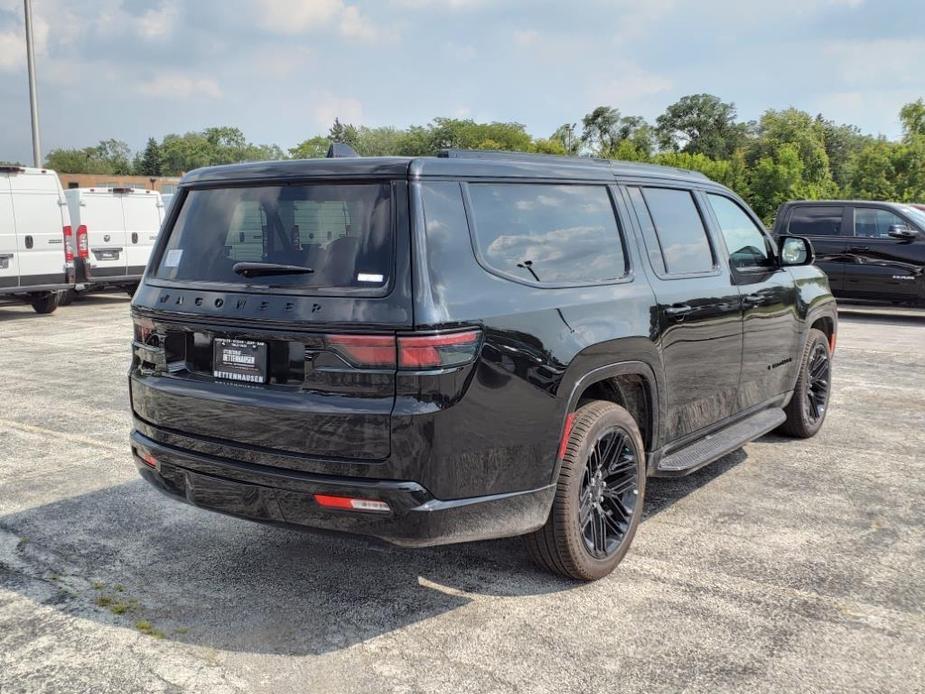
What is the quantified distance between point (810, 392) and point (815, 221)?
29.7 ft

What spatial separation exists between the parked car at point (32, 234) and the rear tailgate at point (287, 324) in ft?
37.2

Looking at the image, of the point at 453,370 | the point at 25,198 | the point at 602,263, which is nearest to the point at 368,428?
the point at 453,370

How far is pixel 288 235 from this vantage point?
352 centimetres

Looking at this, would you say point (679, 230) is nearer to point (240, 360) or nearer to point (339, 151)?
point (339, 151)

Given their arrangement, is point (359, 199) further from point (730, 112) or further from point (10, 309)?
point (730, 112)

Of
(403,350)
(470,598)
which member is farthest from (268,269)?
(470,598)

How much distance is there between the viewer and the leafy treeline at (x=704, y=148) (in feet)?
180

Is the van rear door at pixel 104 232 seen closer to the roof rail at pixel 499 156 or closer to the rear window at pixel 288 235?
the rear window at pixel 288 235

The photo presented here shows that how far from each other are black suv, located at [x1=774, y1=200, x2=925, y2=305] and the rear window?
12633 millimetres

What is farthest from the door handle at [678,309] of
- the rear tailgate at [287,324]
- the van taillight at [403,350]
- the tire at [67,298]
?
the tire at [67,298]

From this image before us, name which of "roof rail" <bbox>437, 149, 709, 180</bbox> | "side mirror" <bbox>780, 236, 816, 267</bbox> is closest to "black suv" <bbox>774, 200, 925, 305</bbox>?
"side mirror" <bbox>780, 236, 816, 267</bbox>

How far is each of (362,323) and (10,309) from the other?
15.3m

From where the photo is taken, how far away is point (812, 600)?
3.77 metres

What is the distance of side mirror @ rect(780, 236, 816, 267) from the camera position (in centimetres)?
567
